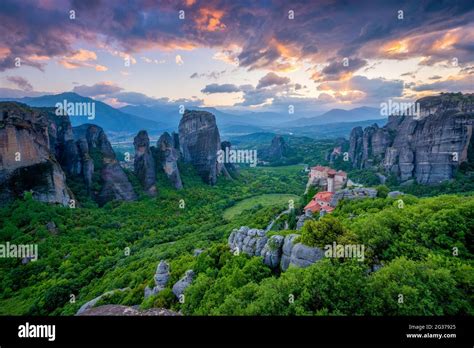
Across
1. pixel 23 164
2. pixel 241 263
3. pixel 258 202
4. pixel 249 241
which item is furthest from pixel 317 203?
pixel 23 164

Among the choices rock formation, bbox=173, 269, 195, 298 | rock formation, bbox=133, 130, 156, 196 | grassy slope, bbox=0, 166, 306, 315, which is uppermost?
rock formation, bbox=133, 130, 156, 196

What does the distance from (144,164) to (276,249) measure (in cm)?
3773

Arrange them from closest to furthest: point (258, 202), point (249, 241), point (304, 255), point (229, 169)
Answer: point (304, 255) → point (249, 241) → point (258, 202) → point (229, 169)

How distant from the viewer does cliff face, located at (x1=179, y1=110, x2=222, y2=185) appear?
188 ft

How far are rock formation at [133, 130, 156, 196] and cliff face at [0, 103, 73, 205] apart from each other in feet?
46.6

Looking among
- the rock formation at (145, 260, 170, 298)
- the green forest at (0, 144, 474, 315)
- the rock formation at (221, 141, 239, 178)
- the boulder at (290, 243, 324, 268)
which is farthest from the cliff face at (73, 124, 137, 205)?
the boulder at (290, 243, 324, 268)

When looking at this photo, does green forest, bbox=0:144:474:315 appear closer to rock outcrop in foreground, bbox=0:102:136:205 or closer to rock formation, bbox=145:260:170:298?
rock formation, bbox=145:260:170:298

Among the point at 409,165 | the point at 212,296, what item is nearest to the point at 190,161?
the point at 409,165

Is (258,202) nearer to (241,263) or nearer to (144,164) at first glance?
(144,164)

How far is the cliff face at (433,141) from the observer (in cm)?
3847

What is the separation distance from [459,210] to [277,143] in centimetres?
10602

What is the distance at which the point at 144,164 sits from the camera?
4266 cm

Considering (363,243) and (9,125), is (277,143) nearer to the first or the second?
(9,125)

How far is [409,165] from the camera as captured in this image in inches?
1799
